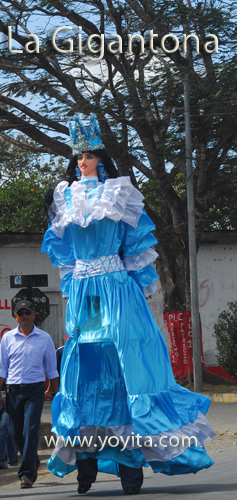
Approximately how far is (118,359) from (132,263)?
0.78m

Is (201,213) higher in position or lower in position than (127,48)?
lower

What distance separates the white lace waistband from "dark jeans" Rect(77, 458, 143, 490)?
1381 mm

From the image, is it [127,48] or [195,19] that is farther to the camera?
[127,48]

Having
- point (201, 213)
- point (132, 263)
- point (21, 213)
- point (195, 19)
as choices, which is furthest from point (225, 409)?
point (21, 213)

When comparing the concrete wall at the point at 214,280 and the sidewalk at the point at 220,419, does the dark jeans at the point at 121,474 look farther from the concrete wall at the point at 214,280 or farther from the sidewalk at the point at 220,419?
the concrete wall at the point at 214,280

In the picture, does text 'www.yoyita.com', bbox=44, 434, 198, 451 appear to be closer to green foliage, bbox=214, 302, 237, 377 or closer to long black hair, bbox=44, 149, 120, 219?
long black hair, bbox=44, 149, 120, 219

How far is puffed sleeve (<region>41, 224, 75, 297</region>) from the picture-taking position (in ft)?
23.3

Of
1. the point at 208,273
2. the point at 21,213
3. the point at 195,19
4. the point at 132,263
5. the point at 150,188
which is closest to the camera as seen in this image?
the point at 132,263

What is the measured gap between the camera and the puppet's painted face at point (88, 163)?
7.02 meters

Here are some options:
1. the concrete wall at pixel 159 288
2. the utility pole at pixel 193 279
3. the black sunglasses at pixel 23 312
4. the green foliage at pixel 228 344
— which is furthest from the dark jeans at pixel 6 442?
the concrete wall at pixel 159 288

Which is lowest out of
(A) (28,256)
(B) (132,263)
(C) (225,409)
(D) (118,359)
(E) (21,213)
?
(C) (225,409)

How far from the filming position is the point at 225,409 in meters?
15.9

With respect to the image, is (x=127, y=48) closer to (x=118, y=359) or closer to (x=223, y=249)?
(x=223, y=249)

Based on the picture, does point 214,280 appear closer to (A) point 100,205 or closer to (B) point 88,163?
(B) point 88,163
